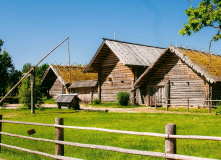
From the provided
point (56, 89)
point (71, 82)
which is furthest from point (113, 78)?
point (56, 89)

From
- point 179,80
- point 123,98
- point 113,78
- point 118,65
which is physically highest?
point 118,65

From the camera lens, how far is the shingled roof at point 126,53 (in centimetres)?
3047

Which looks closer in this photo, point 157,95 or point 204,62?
point 204,62

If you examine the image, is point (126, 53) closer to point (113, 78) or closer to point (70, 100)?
point (113, 78)

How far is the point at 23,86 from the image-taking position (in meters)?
27.2

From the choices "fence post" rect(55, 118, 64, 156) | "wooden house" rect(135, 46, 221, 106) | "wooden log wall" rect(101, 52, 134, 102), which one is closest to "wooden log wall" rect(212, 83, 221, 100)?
"wooden house" rect(135, 46, 221, 106)

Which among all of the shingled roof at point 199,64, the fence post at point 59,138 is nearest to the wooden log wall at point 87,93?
the shingled roof at point 199,64

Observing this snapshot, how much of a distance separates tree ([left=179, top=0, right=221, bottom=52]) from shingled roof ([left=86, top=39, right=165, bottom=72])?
604 cm

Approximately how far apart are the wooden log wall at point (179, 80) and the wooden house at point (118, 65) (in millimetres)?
3193

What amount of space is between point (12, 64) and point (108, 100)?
2712cm

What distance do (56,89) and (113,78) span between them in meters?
13.9

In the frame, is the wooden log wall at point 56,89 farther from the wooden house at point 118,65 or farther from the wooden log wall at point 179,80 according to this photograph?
the wooden log wall at point 179,80

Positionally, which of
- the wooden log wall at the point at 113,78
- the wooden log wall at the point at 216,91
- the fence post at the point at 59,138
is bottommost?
the fence post at the point at 59,138

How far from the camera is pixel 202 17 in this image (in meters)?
25.3
